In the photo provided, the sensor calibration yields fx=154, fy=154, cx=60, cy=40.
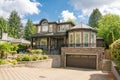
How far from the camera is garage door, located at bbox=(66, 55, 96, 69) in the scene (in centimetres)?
2311

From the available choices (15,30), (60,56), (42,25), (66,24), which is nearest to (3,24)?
(15,30)

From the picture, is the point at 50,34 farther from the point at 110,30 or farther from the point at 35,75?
the point at 35,75

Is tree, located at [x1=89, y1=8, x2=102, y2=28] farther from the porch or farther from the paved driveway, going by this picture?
the paved driveway

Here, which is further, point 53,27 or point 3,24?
point 3,24

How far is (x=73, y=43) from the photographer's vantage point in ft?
84.8

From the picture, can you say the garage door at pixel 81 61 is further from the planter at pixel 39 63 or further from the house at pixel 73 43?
the planter at pixel 39 63

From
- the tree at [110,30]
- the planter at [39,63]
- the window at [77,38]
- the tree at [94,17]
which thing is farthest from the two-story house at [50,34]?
the tree at [94,17]

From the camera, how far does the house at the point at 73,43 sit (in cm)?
2295

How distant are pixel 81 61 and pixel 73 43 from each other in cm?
352

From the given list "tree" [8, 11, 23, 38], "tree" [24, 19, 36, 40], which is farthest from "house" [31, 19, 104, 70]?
"tree" [8, 11, 23, 38]

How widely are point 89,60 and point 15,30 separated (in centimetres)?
4307

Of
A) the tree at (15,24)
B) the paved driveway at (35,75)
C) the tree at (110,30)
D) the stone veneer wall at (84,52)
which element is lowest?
the paved driveway at (35,75)

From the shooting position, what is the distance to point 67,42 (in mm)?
27703

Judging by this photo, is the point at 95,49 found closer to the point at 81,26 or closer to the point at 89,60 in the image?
the point at 89,60
